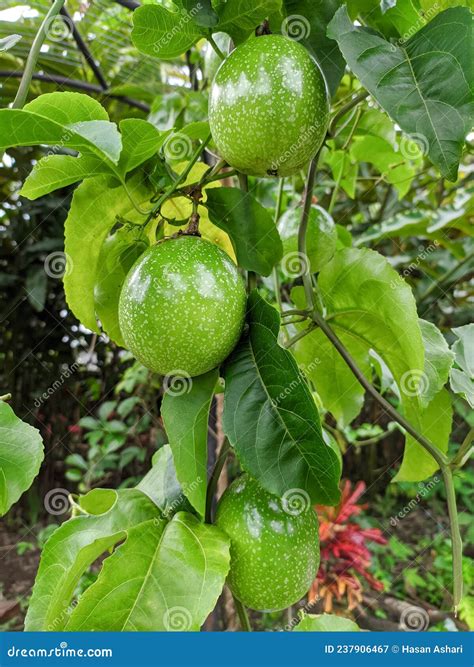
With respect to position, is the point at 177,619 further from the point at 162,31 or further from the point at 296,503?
the point at 162,31

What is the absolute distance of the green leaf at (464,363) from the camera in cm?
60

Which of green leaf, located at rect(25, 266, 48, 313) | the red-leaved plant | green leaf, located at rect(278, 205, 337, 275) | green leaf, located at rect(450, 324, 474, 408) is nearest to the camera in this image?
green leaf, located at rect(450, 324, 474, 408)

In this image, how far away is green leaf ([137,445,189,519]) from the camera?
0.59 meters

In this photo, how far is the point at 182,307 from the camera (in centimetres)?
46

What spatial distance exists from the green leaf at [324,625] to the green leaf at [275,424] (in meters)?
0.15

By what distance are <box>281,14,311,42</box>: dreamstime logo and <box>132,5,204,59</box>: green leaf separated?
7cm

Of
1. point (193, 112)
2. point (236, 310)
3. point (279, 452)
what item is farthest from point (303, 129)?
point (193, 112)

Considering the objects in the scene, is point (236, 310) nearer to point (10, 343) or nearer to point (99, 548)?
point (99, 548)

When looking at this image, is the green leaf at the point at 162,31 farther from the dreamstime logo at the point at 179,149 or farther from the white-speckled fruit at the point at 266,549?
the white-speckled fruit at the point at 266,549

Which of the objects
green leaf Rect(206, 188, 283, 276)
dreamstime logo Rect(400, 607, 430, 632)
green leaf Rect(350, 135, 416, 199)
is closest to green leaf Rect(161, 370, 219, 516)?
green leaf Rect(206, 188, 283, 276)

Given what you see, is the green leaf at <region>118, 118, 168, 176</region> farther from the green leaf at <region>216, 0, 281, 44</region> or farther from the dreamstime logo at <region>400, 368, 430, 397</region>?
the dreamstime logo at <region>400, 368, 430, 397</region>

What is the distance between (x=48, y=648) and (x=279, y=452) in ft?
0.86
